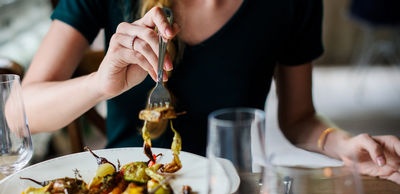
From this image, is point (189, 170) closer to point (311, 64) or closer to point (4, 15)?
point (311, 64)

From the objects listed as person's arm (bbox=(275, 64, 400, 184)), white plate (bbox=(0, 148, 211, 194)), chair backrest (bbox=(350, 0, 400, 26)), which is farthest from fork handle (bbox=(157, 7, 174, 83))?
chair backrest (bbox=(350, 0, 400, 26))

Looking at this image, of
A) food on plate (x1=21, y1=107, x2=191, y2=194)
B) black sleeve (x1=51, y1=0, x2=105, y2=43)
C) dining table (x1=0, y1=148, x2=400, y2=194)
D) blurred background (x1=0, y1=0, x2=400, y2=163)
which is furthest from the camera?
blurred background (x1=0, y1=0, x2=400, y2=163)

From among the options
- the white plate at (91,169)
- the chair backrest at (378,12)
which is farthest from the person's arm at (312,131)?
the chair backrest at (378,12)

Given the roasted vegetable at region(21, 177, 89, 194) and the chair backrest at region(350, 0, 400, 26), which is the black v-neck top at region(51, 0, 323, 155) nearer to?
the roasted vegetable at region(21, 177, 89, 194)

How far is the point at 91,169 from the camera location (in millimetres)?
812

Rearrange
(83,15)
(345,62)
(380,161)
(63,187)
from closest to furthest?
(63,187)
(380,161)
(83,15)
(345,62)

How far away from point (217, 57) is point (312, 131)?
0.26 m

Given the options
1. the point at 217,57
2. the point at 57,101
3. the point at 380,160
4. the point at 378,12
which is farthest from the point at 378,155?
the point at 378,12

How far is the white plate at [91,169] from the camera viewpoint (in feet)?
2.44

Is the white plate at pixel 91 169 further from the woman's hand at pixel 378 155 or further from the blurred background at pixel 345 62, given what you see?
the blurred background at pixel 345 62

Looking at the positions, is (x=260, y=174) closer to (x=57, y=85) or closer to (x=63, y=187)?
(x=63, y=187)

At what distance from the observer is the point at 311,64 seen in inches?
49.9

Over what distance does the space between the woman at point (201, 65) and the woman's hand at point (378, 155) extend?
6 cm

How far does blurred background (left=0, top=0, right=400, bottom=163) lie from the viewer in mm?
2217
